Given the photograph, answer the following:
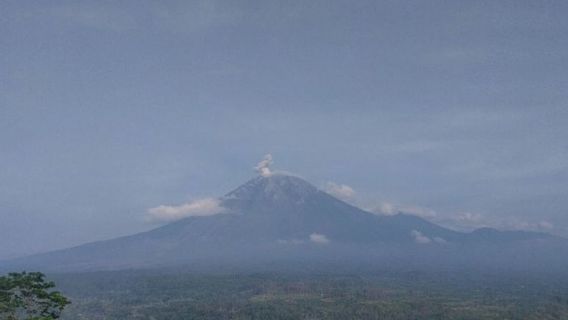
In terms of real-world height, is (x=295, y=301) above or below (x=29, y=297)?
below

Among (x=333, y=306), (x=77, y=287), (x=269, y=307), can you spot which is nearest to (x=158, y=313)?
(x=269, y=307)

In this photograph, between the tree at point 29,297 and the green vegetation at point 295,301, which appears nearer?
the tree at point 29,297

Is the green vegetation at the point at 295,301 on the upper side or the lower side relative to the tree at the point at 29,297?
lower

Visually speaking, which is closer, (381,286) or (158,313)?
(158,313)

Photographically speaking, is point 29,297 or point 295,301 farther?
point 295,301

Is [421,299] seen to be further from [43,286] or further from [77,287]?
[43,286]

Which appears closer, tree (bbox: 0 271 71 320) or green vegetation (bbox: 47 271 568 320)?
tree (bbox: 0 271 71 320)

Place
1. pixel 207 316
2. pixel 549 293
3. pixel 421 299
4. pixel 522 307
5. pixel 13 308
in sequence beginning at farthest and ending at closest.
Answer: pixel 549 293
pixel 421 299
pixel 522 307
pixel 207 316
pixel 13 308

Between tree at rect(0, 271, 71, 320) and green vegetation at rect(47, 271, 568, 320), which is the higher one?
tree at rect(0, 271, 71, 320)
